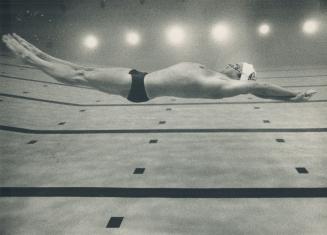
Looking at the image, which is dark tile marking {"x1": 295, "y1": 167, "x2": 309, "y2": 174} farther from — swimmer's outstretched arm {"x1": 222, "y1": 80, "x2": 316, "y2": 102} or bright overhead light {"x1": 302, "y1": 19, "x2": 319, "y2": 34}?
bright overhead light {"x1": 302, "y1": 19, "x2": 319, "y2": 34}

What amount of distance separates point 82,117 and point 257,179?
4.45 meters

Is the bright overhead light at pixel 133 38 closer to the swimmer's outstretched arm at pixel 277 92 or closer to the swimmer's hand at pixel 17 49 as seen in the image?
the swimmer's hand at pixel 17 49

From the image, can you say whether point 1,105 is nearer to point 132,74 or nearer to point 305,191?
point 132,74

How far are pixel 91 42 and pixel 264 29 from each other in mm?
7057

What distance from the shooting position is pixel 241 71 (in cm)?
351

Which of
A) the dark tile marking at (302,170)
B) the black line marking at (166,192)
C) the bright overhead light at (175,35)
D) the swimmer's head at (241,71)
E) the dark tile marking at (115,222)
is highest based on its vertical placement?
the bright overhead light at (175,35)

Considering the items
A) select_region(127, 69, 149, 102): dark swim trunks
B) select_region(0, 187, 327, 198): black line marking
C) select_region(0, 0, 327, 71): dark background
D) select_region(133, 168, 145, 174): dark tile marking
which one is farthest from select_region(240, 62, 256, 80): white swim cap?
select_region(0, 0, 327, 71): dark background

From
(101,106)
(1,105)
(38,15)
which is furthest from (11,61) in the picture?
(101,106)

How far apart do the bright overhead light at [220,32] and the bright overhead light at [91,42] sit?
482cm

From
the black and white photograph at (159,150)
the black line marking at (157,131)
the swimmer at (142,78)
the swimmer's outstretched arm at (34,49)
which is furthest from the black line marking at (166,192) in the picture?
the black line marking at (157,131)

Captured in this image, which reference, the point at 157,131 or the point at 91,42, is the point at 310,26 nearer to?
the point at 91,42

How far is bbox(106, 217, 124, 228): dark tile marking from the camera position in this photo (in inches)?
126

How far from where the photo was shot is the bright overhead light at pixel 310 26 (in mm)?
12367

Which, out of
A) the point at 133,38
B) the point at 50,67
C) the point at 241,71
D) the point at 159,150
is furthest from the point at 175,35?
the point at 50,67
